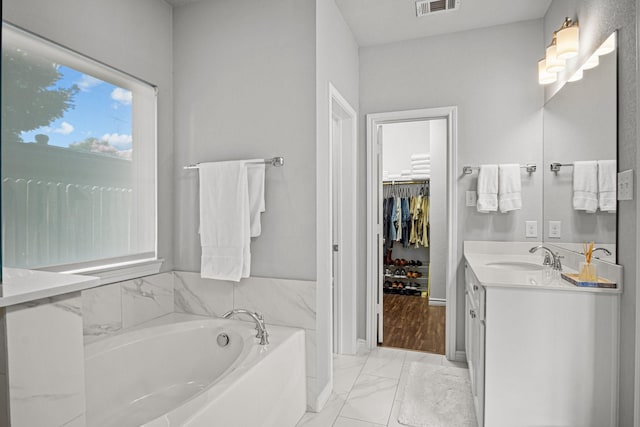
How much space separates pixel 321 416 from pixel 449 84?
2724 millimetres

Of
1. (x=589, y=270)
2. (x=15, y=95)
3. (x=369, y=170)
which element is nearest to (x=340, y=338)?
(x=369, y=170)

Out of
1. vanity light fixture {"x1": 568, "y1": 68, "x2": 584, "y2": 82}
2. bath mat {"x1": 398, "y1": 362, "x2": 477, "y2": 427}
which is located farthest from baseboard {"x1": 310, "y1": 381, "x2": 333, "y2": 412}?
vanity light fixture {"x1": 568, "y1": 68, "x2": 584, "y2": 82}

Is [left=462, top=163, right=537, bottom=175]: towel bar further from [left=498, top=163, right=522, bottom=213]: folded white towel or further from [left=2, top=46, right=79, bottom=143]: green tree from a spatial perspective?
[left=2, top=46, right=79, bottom=143]: green tree

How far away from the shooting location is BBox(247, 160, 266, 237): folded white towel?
7.72 feet

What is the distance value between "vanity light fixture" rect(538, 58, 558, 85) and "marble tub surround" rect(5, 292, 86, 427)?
304 cm

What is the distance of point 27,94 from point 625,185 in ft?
9.44

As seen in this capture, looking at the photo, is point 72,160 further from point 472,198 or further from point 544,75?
point 544,75

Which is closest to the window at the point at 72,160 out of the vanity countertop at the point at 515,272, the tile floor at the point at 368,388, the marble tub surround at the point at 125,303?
the marble tub surround at the point at 125,303

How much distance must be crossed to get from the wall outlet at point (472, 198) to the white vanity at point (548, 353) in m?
1.14

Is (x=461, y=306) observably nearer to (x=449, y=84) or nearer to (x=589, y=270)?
(x=589, y=270)

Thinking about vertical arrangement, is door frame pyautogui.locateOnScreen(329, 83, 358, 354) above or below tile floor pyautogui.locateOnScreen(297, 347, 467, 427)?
above

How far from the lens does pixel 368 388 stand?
2.61 m

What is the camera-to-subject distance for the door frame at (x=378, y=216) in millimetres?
3051

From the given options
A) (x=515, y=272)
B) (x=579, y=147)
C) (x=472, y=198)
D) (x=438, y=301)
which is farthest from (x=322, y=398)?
(x=438, y=301)
